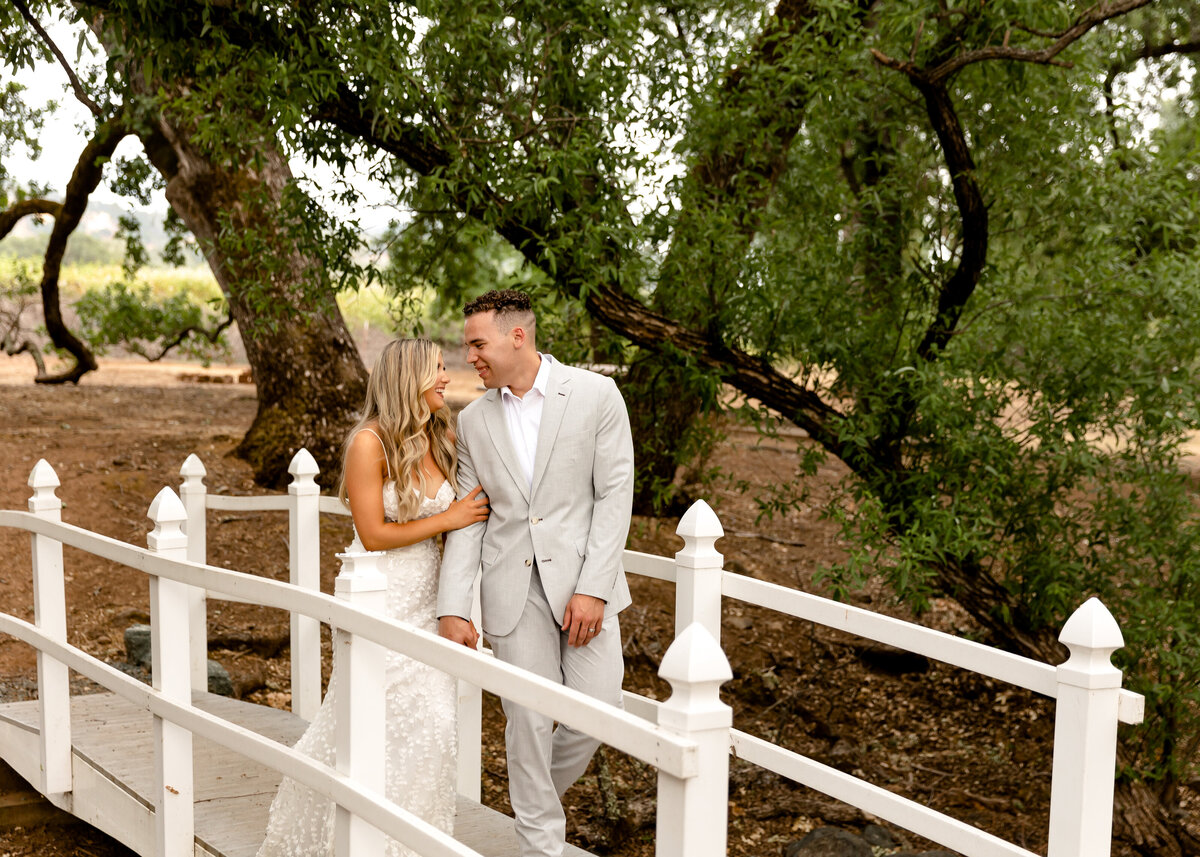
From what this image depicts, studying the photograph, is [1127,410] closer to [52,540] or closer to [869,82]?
[869,82]

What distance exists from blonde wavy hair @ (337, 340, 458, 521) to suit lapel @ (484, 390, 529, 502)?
27cm

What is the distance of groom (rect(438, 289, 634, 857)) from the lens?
12.6 feet

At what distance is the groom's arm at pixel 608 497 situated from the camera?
3.86 meters

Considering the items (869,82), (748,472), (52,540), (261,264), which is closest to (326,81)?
(261,264)

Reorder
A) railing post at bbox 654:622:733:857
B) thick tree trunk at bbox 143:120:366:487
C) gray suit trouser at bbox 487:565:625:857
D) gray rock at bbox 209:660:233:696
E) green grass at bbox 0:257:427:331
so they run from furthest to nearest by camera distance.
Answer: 1. green grass at bbox 0:257:427:331
2. thick tree trunk at bbox 143:120:366:487
3. gray rock at bbox 209:660:233:696
4. gray suit trouser at bbox 487:565:625:857
5. railing post at bbox 654:622:733:857

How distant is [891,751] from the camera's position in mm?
8922

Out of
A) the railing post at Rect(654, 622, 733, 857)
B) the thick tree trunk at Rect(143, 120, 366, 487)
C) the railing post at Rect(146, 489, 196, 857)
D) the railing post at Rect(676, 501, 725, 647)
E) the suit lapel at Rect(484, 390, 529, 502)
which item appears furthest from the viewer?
the thick tree trunk at Rect(143, 120, 366, 487)

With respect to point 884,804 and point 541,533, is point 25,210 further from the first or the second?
point 884,804

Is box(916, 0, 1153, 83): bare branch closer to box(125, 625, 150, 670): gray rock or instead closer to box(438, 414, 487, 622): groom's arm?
box(438, 414, 487, 622): groom's arm

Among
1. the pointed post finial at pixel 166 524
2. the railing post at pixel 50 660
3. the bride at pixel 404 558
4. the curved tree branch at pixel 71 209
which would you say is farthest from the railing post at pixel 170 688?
the curved tree branch at pixel 71 209

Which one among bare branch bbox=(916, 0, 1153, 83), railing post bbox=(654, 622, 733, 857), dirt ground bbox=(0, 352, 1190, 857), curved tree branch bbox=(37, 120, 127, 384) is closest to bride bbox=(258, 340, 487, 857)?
railing post bbox=(654, 622, 733, 857)

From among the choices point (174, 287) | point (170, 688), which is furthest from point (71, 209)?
point (174, 287)

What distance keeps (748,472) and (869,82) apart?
8652mm

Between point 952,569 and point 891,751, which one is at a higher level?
point 952,569
